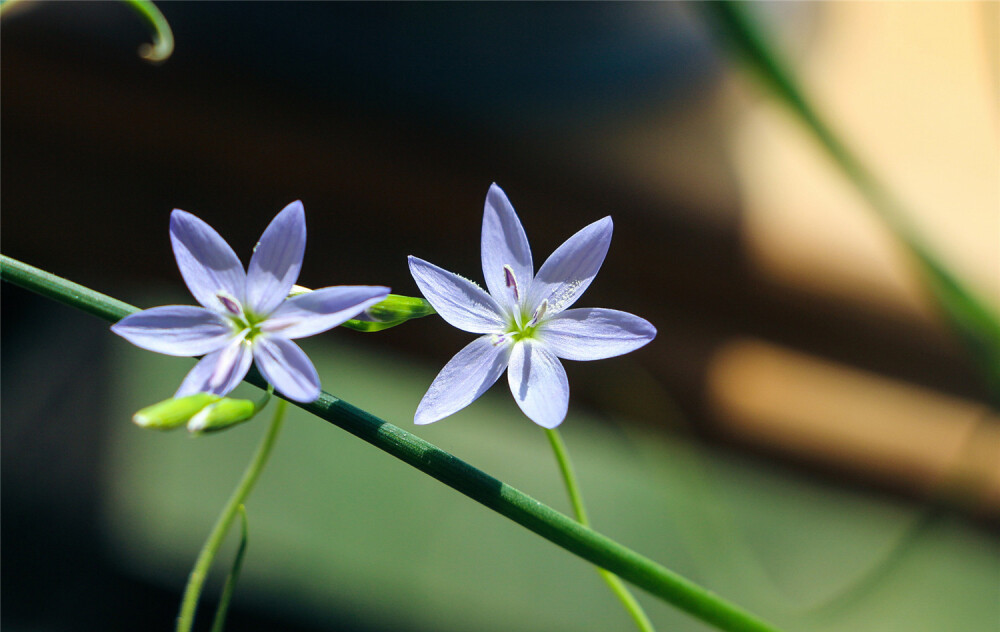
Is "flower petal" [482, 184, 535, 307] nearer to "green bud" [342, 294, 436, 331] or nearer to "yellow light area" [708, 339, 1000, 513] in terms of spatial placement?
"green bud" [342, 294, 436, 331]

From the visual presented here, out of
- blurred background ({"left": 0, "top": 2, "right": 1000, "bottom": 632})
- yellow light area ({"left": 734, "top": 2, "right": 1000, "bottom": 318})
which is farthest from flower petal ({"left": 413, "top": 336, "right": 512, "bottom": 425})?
yellow light area ({"left": 734, "top": 2, "right": 1000, "bottom": 318})

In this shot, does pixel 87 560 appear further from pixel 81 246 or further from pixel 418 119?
pixel 418 119

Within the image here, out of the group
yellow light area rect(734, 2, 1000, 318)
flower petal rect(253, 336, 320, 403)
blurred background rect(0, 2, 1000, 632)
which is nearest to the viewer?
flower petal rect(253, 336, 320, 403)

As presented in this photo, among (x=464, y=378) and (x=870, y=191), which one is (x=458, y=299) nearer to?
(x=464, y=378)

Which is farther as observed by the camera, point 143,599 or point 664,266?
point 664,266

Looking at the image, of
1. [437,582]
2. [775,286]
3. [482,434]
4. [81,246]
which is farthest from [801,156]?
[81,246]

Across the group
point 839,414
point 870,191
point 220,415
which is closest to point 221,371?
point 220,415
